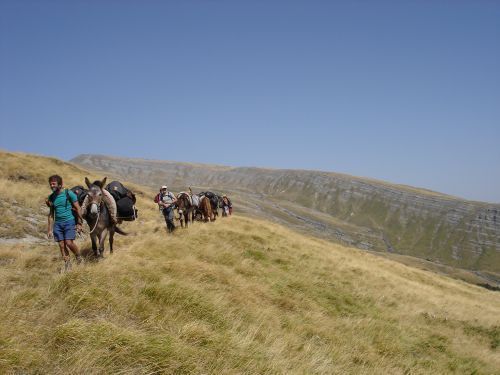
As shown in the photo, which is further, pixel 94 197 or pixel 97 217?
pixel 94 197

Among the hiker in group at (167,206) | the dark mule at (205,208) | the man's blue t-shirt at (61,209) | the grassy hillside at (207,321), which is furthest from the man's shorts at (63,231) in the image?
the dark mule at (205,208)

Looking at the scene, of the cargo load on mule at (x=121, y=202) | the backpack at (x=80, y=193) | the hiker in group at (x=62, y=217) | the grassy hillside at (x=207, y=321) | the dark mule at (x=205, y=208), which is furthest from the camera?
the dark mule at (x=205, y=208)

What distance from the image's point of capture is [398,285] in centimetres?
2264

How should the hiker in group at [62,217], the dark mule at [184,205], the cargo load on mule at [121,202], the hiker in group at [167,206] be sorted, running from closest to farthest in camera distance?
the hiker in group at [62,217] → the cargo load on mule at [121,202] → the hiker in group at [167,206] → the dark mule at [184,205]

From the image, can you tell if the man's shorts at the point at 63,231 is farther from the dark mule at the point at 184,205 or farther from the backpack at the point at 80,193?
the dark mule at the point at 184,205

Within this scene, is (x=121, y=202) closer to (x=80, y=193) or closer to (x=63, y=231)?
(x=80, y=193)

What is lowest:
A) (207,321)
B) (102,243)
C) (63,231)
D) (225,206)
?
(207,321)

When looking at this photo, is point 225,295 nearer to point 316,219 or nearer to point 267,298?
point 267,298

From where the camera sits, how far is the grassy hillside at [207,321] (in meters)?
5.16

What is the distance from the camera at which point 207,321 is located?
7.28 meters

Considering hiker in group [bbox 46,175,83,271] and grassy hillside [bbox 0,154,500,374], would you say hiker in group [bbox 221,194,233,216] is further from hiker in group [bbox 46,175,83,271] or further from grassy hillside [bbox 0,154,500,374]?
hiker in group [bbox 46,175,83,271]

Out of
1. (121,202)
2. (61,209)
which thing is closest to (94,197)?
(61,209)

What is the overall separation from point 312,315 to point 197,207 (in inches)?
550

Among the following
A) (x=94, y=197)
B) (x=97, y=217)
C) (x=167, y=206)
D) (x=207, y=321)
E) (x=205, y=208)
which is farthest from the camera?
(x=205, y=208)
